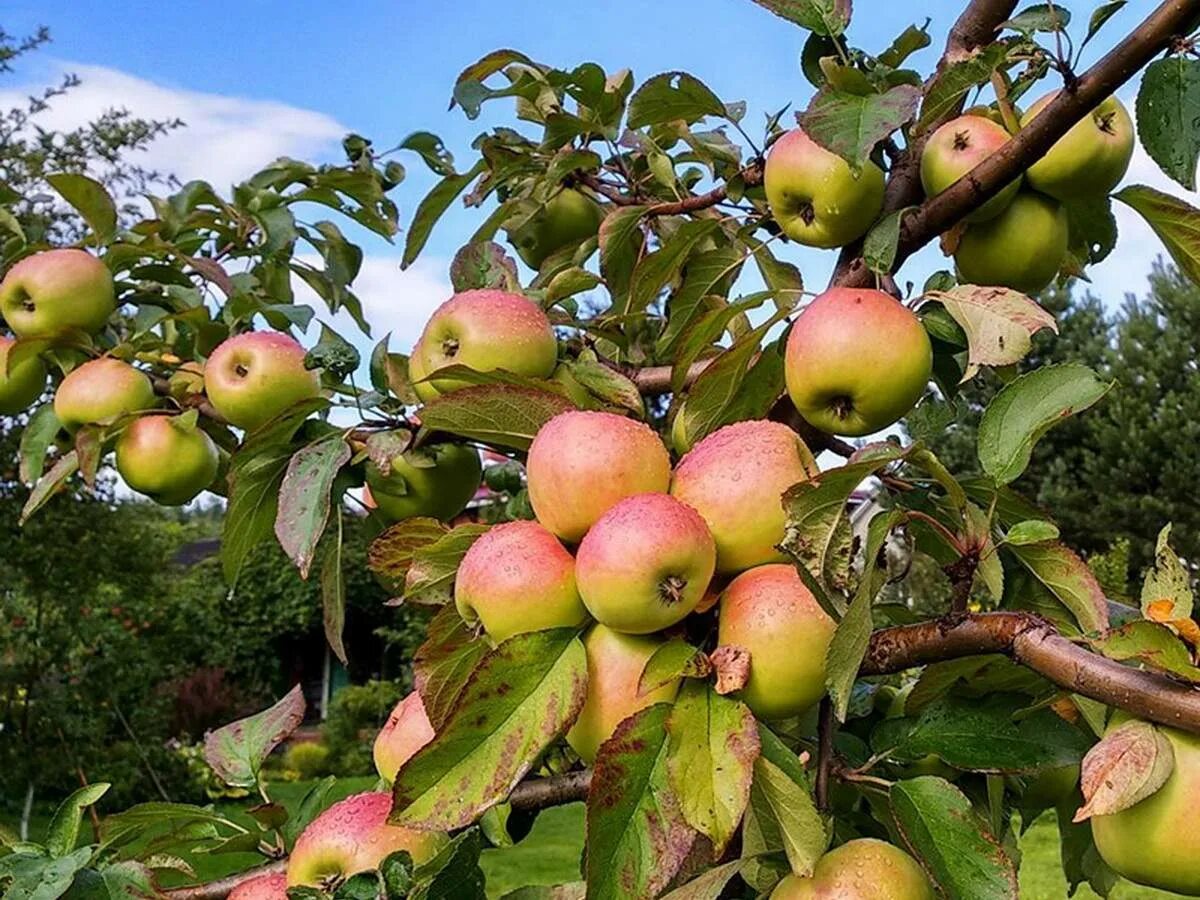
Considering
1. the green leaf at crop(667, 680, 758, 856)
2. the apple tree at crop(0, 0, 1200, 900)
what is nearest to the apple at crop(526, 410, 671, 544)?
the apple tree at crop(0, 0, 1200, 900)

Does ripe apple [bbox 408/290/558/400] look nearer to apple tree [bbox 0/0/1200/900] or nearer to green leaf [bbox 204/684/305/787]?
apple tree [bbox 0/0/1200/900]

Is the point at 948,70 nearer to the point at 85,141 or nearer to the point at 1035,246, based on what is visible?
the point at 1035,246

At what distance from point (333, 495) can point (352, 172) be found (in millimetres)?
703

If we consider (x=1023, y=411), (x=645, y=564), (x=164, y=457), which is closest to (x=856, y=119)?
(x=1023, y=411)

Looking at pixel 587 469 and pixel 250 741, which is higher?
pixel 587 469

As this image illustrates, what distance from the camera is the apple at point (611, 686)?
0.57 m

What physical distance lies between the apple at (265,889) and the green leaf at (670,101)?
66cm

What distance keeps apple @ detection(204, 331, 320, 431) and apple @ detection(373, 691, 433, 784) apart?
41 cm

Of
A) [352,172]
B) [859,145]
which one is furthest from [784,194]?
[352,172]

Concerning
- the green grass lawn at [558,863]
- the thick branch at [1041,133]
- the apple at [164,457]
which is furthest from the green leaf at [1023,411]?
the green grass lawn at [558,863]

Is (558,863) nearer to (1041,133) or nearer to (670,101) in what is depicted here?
(670,101)

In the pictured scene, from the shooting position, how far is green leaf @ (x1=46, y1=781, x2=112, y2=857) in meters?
0.84

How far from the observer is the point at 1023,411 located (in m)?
0.63

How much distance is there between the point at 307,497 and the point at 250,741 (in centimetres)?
25
